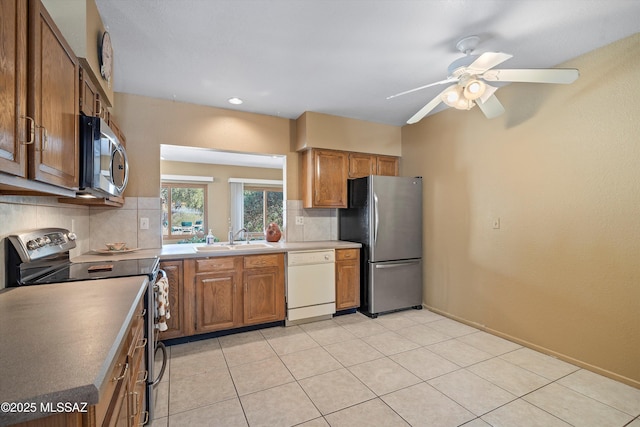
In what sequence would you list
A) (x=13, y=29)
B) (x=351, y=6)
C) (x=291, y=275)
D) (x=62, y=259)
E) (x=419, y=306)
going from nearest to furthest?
(x=13, y=29) → (x=351, y=6) → (x=62, y=259) → (x=291, y=275) → (x=419, y=306)

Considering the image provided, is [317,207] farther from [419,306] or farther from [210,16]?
[210,16]

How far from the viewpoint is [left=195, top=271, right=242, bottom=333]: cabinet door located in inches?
109

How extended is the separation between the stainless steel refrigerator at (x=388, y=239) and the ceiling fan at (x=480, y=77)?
1352 millimetres

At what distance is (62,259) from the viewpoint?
190 centimetres

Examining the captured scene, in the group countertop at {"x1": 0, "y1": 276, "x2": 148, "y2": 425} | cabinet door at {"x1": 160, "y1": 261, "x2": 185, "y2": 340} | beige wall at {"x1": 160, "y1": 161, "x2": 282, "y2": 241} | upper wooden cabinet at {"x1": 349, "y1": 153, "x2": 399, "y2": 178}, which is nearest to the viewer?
countertop at {"x1": 0, "y1": 276, "x2": 148, "y2": 425}

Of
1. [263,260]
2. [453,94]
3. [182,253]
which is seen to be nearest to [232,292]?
[263,260]

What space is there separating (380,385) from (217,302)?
1.67 metres

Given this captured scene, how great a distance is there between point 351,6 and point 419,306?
10.9 ft

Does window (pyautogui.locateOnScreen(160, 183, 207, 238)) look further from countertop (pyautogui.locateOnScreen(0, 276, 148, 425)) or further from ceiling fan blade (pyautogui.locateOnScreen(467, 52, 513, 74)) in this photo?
ceiling fan blade (pyautogui.locateOnScreen(467, 52, 513, 74))

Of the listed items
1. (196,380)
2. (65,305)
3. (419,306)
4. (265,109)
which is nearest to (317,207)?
(265,109)

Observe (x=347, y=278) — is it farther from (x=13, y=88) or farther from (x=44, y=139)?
(x=13, y=88)

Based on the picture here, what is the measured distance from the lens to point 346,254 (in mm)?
3482

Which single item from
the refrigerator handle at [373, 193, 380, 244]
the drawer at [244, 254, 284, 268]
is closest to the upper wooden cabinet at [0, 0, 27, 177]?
the drawer at [244, 254, 284, 268]

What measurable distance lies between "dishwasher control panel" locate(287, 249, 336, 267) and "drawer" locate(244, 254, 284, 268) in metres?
0.11
